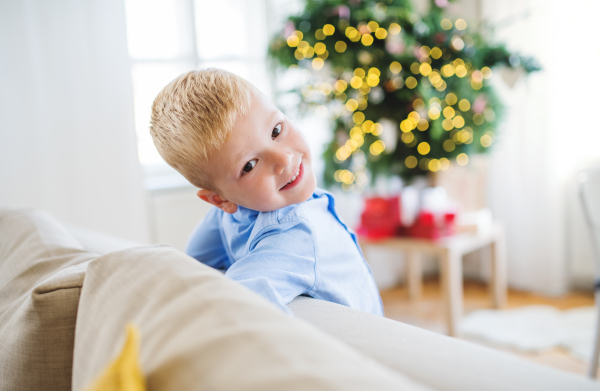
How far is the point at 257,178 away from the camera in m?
0.81

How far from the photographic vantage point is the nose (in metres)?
0.81

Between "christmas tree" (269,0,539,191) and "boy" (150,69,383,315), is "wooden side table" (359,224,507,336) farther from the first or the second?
"boy" (150,69,383,315)

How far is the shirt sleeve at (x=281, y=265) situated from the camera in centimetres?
65

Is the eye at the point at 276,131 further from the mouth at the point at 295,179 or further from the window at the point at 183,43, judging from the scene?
the window at the point at 183,43

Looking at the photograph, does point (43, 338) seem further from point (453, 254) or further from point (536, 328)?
point (536, 328)

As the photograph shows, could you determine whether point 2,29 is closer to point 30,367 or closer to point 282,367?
point 30,367

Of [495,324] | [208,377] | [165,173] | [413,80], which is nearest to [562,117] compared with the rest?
[413,80]

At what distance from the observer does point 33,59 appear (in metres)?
2.25

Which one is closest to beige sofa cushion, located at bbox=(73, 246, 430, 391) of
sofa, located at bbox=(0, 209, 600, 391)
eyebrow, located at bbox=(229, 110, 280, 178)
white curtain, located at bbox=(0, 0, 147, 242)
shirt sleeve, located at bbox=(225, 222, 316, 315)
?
sofa, located at bbox=(0, 209, 600, 391)

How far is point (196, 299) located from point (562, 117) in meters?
2.95

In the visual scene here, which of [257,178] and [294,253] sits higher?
[257,178]

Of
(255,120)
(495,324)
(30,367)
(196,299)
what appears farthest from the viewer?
(495,324)

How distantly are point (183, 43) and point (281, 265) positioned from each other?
7.99ft

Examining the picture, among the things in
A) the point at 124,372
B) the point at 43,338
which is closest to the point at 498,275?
the point at 43,338
